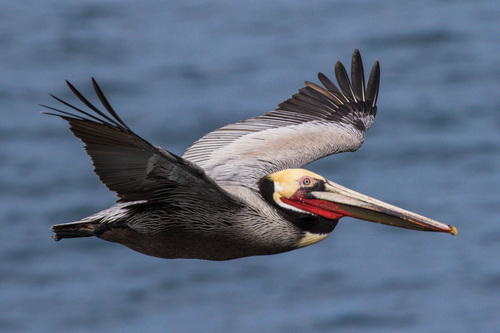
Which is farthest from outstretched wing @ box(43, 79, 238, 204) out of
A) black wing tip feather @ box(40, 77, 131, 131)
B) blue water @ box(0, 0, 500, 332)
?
blue water @ box(0, 0, 500, 332)

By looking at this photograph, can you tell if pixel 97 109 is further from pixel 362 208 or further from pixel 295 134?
pixel 295 134

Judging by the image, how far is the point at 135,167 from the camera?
9.03 meters

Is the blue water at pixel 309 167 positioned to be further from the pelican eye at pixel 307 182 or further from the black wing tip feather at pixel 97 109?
the black wing tip feather at pixel 97 109

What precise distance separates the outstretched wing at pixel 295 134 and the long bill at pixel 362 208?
2.68 feet

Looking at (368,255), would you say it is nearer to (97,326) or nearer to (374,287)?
(374,287)

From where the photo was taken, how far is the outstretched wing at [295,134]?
11516 mm

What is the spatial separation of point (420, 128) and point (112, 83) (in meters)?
10.3

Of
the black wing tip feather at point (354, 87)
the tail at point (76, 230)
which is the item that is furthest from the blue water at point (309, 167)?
the tail at point (76, 230)

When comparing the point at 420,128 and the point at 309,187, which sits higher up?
the point at 420,128

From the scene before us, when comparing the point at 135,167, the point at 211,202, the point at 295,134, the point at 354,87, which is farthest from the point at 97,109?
the point at 354,87

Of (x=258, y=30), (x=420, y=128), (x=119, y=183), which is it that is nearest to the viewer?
(x=119, y=183)

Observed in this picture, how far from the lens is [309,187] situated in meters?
10.2

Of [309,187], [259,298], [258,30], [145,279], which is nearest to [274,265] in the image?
[259,298]

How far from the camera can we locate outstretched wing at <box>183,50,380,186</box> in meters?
11.5
